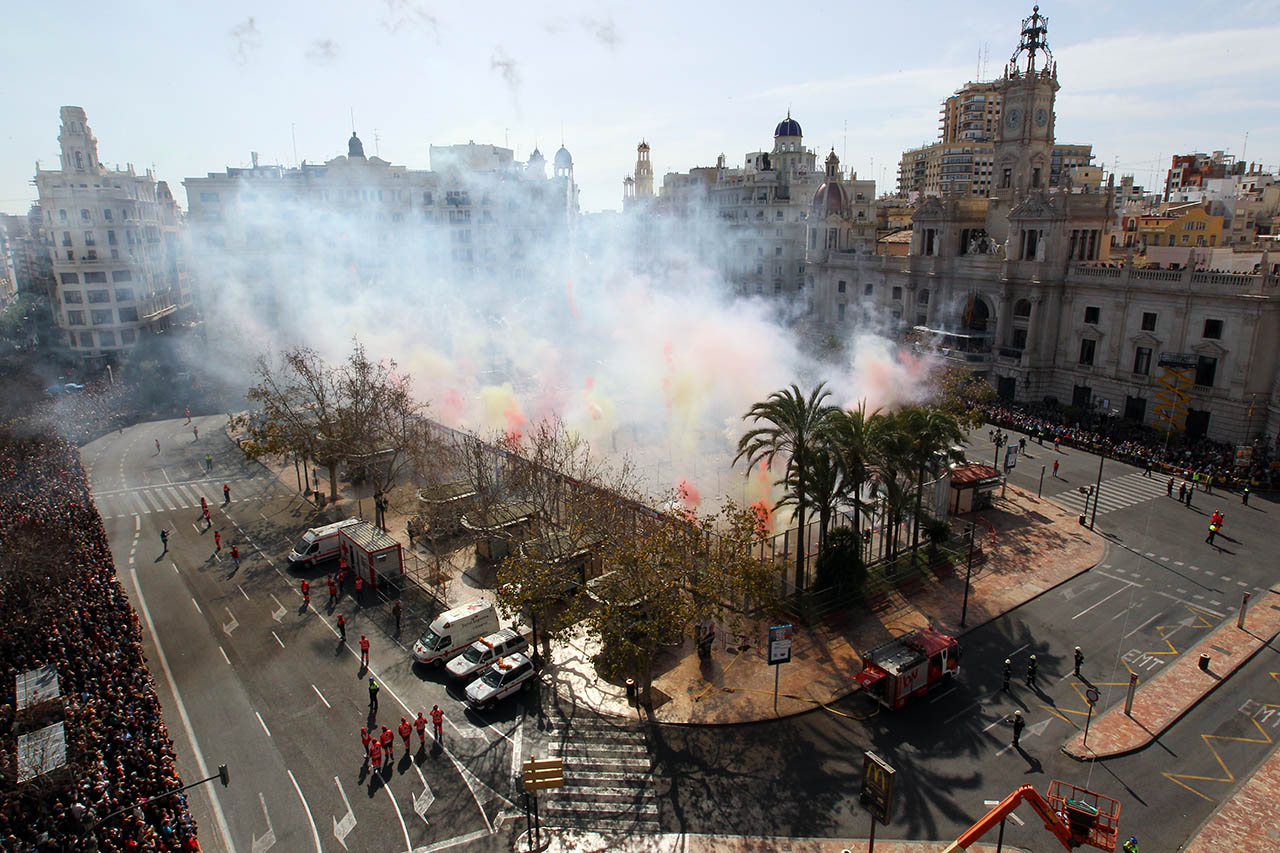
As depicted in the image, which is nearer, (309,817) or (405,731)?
(309,817)

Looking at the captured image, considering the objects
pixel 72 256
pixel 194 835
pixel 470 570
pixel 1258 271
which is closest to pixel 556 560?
pixel 470 570

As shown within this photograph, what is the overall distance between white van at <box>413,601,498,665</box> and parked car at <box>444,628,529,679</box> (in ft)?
1.54

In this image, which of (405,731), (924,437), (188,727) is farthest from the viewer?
(924,437)

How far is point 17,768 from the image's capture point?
18.2 metres

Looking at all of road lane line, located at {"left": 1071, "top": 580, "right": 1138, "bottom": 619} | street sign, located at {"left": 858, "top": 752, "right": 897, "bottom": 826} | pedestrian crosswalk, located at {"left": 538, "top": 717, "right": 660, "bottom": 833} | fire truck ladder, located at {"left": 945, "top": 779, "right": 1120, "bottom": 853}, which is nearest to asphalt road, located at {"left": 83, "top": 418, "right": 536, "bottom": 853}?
pedestrian crosswalk, located at {"left": 538, "top": 717, "right": 660, "bottom": 833}

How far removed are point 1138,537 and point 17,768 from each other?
42506 mm

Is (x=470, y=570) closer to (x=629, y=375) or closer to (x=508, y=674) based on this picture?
(x=508, y=674)

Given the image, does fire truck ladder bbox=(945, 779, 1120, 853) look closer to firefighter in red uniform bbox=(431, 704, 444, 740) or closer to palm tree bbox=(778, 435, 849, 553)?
Result: palm tree bbox=(778, 435, 849, 553)

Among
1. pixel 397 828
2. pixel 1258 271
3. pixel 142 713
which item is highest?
pixel 1258 271

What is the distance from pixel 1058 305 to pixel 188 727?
6075 cm

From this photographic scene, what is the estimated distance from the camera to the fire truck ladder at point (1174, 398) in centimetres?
4866

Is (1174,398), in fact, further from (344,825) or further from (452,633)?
(344,825)

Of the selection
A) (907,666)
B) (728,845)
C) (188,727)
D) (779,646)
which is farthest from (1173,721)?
(188,727)

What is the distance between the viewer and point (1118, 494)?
136ft
